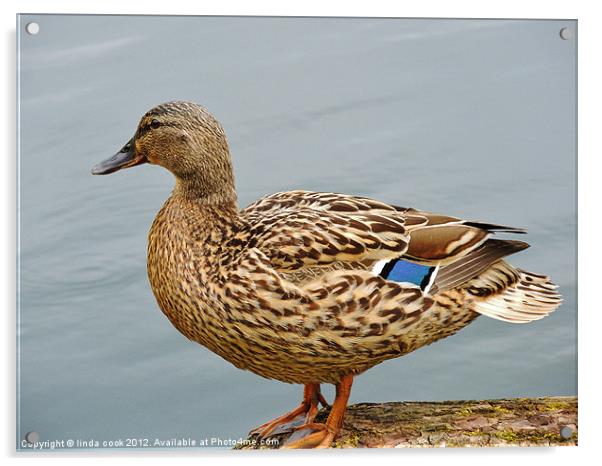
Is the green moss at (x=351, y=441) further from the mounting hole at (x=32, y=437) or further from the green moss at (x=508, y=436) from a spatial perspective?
the mounting hole at (x=32, y=437)

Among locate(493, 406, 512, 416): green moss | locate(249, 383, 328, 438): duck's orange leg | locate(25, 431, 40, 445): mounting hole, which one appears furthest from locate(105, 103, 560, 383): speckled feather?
locate(25, 431, 40, 445): mounting hole

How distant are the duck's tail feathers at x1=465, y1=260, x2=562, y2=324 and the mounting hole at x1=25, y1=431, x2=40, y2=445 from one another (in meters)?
1.75

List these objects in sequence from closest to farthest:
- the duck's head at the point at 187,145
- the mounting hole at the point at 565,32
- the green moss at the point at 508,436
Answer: the duck's head at the point at 187,145, the green moss at the point at 508,436, the mounting hole at the point at 565,32

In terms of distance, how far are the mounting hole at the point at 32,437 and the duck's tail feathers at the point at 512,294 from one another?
1.75 m

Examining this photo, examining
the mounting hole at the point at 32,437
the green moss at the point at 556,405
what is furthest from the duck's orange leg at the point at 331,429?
the mounting hole at the point at 32,437

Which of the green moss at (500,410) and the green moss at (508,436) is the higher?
the green moss at (500,410)

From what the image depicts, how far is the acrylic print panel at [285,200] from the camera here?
12.2 feet

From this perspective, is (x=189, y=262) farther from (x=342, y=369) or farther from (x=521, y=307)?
(x=521, y=307)

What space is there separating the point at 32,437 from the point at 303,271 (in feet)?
4.18

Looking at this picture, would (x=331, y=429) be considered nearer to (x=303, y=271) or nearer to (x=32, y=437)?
(x=303, y=271)

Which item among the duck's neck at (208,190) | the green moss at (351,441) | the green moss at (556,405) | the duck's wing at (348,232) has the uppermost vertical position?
the duck's neck at (208,190)

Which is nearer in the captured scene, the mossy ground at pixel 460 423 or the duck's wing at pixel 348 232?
the duck's wing at pixel 348 232

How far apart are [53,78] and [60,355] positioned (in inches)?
42.5

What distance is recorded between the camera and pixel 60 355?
3836mm
